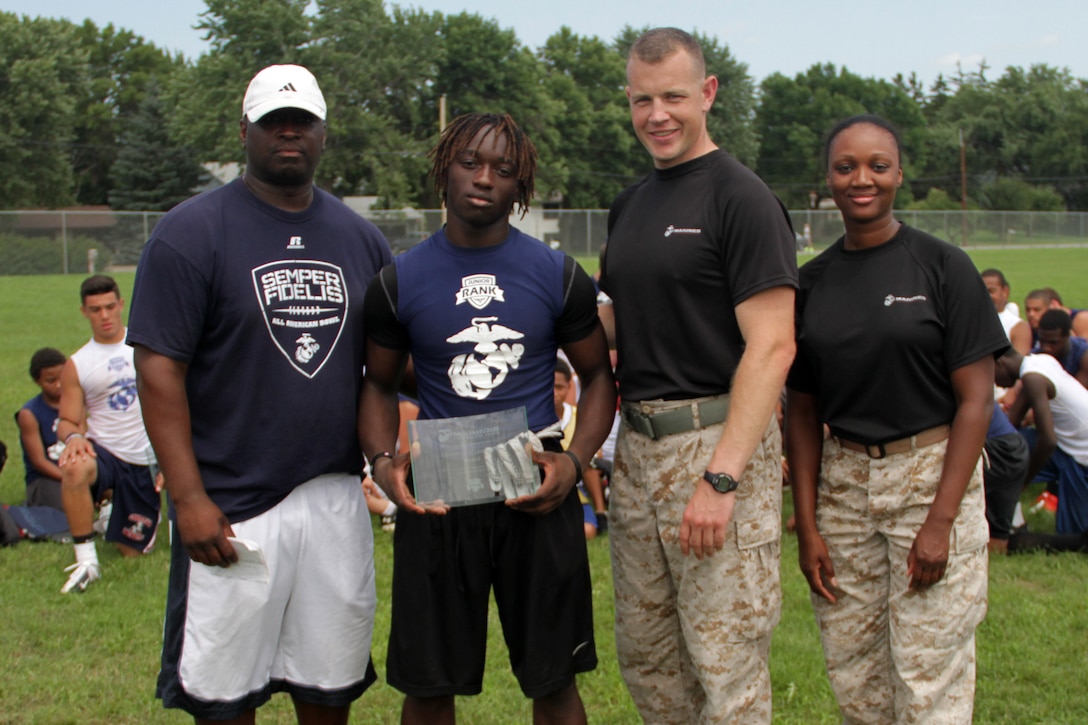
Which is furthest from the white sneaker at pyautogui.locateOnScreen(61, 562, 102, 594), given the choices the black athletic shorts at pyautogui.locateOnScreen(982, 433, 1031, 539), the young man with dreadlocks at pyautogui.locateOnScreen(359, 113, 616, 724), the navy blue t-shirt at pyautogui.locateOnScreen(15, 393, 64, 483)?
the black athletic shorts at pyautogui.locateOnScreen(982, 433, 1031, 539)

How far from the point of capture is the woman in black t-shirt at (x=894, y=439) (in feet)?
10.7

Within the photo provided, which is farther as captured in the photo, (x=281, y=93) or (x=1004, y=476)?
(x=1004, y=476)

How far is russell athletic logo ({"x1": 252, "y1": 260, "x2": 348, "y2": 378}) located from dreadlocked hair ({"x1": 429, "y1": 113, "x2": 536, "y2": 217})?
488 mm

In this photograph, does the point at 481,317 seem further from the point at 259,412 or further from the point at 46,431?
the point at 46,431

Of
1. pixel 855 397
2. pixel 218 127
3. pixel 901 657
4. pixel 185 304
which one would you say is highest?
pixel 218 127

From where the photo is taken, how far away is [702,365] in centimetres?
330

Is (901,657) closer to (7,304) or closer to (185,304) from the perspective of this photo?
(185,304)

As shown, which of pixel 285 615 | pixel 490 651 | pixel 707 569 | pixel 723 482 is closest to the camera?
pixel 723 482

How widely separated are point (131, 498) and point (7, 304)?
1921 centimetres

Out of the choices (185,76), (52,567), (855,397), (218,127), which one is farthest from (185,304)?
(185,76)

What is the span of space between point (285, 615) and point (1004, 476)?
16.0 ft

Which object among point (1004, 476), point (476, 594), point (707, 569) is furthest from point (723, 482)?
point (1004, 476)

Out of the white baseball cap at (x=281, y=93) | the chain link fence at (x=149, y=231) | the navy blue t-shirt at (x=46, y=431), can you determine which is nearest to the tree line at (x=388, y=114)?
the chain link fence at (x=149, y=231)

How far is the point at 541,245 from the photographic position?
343 centimetres
